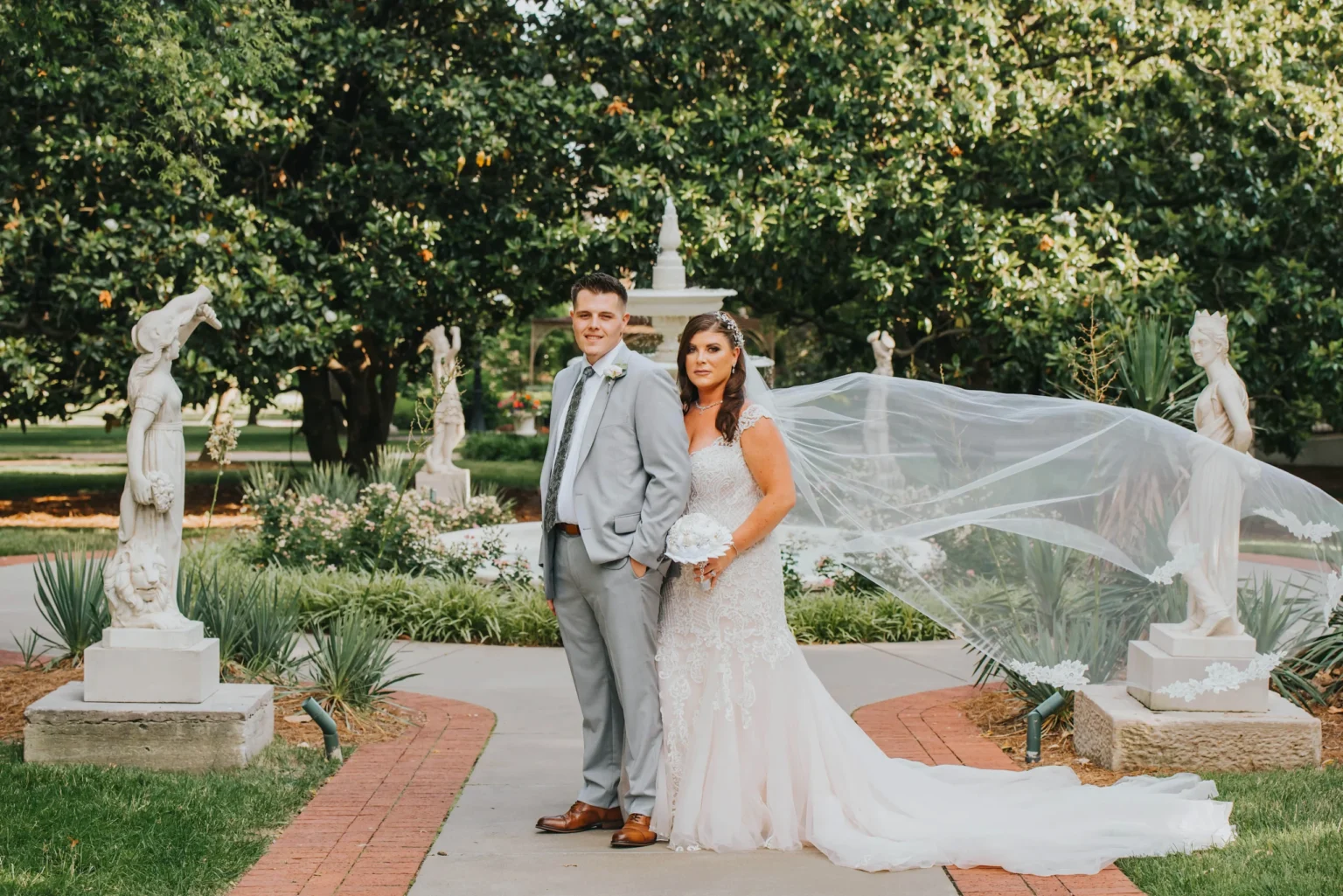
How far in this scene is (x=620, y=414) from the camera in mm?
5234

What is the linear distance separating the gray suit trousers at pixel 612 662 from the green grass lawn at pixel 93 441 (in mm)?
28924

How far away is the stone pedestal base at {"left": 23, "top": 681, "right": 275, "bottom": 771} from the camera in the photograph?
6281 mm

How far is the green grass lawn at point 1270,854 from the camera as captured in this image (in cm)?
473

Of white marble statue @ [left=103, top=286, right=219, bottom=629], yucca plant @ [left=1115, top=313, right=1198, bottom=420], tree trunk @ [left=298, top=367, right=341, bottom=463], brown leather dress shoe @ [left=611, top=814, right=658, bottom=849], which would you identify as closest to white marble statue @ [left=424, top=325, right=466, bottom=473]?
tree trunk @ [left=298, top=367, right=341, bottom=463]

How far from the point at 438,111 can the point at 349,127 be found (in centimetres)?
199

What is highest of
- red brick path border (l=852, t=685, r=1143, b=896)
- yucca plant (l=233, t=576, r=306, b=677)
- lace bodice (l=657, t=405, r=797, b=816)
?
lace bodice (l=657, t=405, r=797, b=816)

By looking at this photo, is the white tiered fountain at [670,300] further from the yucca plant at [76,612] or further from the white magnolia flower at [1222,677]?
the white magnolia flower at [1222,677]

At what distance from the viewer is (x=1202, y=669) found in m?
6.30

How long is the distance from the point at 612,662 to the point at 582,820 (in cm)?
66

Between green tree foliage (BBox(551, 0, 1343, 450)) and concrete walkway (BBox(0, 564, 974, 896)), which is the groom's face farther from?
green tree foliage (BBox(551, 0, 1343, 450))

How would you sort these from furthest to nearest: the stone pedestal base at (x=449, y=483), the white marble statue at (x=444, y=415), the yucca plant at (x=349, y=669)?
1. the stone pedestal base at (x=449, y=483)
2. the white marble statue at (x=444, y=415)
3. the yucca plant at (x=349, y=669)

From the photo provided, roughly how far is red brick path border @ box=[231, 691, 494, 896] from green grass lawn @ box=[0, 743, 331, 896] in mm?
106

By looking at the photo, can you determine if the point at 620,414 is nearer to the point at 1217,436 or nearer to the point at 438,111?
the point at 1217,436

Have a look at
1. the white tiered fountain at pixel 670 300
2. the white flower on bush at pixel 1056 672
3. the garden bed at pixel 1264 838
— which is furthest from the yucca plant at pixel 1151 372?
the white tiered fountain at pixel 670 300
